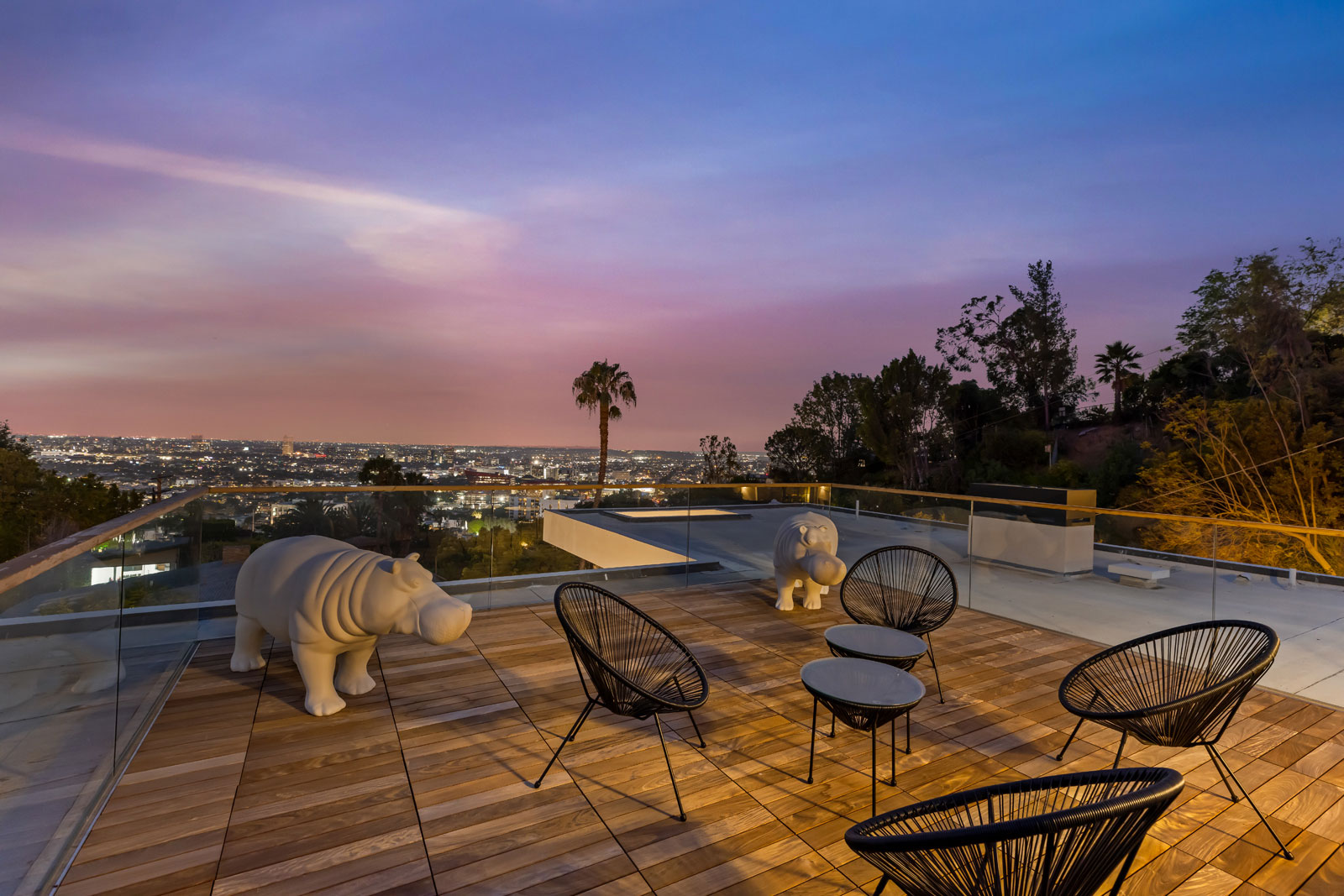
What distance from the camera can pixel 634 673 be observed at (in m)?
3.19

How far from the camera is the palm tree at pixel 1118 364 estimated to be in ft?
102

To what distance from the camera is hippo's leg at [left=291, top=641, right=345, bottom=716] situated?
297cm

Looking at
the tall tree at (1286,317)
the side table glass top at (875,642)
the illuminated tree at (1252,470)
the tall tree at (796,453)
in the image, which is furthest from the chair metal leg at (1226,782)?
the tall tree at (796,453)

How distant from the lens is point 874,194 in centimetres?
1460

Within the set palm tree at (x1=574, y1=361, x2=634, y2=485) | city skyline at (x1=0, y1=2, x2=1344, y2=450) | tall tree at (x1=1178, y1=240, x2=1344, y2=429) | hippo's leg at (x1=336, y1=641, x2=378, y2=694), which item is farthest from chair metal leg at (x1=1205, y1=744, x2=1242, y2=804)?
palm tree at (x1=574, y1=361, x2=634, y2=485)

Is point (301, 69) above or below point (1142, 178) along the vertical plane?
below

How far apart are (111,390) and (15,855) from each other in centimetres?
3063

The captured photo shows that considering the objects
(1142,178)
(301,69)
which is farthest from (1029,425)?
(301,69)

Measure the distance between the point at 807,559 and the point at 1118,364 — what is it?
35.2 meters

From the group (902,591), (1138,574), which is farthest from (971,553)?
(902,591)

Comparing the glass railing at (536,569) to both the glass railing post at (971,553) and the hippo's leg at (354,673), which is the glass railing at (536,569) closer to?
the glass railing post at (971,553)

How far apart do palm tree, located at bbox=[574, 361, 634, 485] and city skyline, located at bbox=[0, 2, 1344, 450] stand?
794 millimetres

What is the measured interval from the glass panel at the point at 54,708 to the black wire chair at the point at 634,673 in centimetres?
145

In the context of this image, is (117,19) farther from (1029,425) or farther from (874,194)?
(1029,425)
